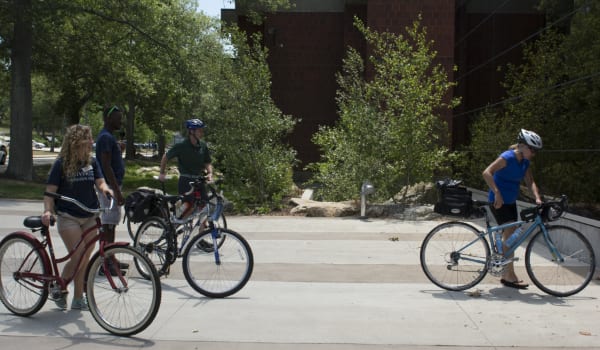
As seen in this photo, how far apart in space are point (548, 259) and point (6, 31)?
20.4 m

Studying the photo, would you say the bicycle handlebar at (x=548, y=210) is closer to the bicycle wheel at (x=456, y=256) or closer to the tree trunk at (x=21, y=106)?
the bicycle wheel at (x=456, y=256)

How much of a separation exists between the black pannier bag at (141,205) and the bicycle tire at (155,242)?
10 centimetres

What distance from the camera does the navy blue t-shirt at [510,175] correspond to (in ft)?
22.7

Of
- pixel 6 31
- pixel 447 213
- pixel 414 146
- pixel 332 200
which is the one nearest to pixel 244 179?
pixel 332 200

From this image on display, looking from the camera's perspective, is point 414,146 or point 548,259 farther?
point 414,146

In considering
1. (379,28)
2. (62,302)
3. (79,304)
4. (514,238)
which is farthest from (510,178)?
(379,28)

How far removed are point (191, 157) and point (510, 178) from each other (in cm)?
425

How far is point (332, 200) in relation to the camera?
613 inches

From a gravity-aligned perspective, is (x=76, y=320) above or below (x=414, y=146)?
below

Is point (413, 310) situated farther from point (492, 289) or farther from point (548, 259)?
point (548, 259)

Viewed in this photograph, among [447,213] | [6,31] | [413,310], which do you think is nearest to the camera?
[413,310]

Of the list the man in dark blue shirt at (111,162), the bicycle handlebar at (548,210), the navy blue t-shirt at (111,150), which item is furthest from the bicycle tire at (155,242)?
the bicycle handlebar at (548,210)

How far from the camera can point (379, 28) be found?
918 inches

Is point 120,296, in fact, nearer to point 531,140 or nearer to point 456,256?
point 456,256
